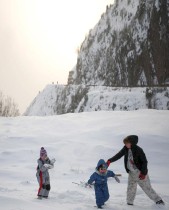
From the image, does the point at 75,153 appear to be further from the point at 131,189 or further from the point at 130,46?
the point at 130,46

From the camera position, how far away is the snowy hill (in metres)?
32.2

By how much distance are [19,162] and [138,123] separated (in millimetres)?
6668

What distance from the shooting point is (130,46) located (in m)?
49.6

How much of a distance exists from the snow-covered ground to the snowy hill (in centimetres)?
1400

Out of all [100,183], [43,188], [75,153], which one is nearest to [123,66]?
[75,153]

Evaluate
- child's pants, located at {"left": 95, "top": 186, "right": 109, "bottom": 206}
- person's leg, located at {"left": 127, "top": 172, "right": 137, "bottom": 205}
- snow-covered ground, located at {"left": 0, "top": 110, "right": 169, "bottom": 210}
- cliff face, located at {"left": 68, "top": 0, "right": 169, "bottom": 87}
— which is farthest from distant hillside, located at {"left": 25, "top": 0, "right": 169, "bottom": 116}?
child's pants, located at {"left": 95, "top": 186, "right": 109, "bottom": 206}

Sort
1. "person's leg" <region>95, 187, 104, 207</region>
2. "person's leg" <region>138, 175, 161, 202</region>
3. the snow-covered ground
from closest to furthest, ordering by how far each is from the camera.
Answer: "person's leg" <region>95, 187, 104, 207</region> < "person's leg" <region>138, 175, 161, 202</region> < the snow-covered ground

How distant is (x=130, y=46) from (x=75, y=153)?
39983mm

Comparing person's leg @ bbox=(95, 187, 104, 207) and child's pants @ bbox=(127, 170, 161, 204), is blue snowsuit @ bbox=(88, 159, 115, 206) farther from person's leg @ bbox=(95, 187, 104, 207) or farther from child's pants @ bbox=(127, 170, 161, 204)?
child's pants @ bbox=(127, 170, 161, 204)

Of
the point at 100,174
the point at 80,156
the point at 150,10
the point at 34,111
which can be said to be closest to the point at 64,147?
the point at 80,156

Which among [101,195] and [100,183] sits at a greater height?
[100,183]

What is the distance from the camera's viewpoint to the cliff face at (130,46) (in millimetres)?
43688

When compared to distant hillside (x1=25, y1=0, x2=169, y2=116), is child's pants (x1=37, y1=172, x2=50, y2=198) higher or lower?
lower

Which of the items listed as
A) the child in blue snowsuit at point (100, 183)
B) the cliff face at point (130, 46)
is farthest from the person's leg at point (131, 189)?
the cliff face at point (130, 46)
